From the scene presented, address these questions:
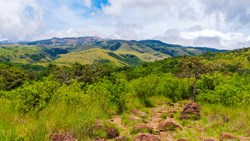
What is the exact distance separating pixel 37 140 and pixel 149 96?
25412 millimetres

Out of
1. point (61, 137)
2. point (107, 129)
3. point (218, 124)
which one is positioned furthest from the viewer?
point (218, 124)

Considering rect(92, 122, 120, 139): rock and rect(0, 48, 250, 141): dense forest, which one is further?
rect(92, 122, 120, 139): rock

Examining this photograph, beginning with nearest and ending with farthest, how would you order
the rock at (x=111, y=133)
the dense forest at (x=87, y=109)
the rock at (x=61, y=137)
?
the rock at (x=61, y=137) → the dense forest at (x=87, y=109) → the rock at (x=111, y=133)

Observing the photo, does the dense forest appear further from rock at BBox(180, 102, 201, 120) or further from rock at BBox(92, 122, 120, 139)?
rock at BBox(180, 102, 201, 120)

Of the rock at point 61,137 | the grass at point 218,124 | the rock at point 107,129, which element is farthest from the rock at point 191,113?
the rock at point 61,137

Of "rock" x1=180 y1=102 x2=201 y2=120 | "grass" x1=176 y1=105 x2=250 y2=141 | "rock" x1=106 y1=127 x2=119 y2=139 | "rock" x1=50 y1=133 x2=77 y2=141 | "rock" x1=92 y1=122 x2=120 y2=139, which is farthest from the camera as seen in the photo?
"rock" x1=180 y1=102 x2=201 y2=120

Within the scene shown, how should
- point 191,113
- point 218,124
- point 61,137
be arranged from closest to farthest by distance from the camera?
point 61,137, point 218,124, point 191,113

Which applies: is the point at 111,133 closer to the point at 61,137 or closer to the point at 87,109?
the point at 87,109

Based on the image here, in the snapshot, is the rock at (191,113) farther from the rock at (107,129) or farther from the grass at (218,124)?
the rock at (107,129)

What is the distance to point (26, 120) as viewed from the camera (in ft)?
34.7

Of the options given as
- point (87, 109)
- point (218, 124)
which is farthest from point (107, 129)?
point (218, 124)

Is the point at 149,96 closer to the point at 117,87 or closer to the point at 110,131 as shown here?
the point at 117,87

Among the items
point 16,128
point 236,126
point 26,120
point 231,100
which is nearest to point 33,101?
point 26,120

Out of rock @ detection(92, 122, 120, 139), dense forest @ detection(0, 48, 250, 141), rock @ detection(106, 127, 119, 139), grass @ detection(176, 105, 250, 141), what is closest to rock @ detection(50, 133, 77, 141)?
dense forest @ detection(0, 48, 250, 141)
